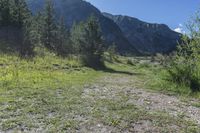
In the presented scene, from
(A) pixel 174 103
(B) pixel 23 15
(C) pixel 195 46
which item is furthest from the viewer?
(B) pixel 23 15

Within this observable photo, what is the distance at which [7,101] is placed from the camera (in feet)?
61.3

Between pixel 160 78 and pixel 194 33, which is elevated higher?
pixel 194 33

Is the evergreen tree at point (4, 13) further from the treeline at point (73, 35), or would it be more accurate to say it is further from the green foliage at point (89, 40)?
the green foliage at point (89, 40)

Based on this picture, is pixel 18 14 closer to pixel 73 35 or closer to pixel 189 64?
pixel 73 35

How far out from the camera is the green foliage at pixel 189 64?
31.1 meters

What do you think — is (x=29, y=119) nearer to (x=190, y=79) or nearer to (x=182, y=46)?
(x=190, y=79)

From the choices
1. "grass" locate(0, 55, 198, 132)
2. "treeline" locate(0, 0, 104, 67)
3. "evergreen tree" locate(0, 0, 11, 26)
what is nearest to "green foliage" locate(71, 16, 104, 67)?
"treeline" locate(0, 0, 104, 67)

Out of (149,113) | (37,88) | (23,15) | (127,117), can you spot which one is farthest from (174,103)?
(23,15)

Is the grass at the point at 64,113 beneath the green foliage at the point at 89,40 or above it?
beneath

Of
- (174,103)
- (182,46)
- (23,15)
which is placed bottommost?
(174,103)

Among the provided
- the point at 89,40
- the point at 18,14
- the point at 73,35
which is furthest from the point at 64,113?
the point at 18,14

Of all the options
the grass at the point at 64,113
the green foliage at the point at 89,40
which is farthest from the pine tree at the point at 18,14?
the grass at the point at 64,113

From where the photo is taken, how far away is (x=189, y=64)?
1300 inches

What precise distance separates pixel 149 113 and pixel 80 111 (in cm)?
315
